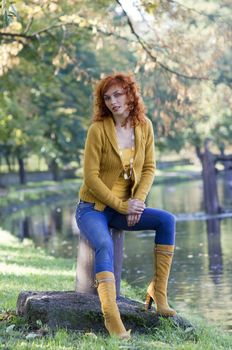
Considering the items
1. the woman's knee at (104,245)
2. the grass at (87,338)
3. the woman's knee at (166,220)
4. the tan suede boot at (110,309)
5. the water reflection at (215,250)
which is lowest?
the water reflection at (215,250)

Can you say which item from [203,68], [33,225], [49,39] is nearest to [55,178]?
[33,225]

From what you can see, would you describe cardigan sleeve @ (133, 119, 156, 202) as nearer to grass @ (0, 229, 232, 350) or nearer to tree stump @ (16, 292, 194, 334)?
tree stump @ (16, 292, 194, 334)

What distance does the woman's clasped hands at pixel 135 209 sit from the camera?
7.13 meters

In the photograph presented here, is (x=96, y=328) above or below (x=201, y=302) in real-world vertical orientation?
above

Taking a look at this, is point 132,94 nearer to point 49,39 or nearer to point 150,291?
point 150,291

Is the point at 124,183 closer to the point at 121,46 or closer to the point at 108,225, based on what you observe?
the point at 108,225

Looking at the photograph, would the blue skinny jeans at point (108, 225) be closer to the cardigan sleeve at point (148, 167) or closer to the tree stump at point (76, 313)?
the cardigan sleeve at point (148, 167)

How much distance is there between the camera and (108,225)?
740cm

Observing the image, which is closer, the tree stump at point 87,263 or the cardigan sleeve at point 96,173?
the cardigan sleeve at point 96,173

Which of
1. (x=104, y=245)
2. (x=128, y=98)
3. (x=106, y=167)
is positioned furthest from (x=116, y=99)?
(x=104, y=245)

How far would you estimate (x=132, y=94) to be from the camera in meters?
7.37

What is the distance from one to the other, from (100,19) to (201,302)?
5.83 metres

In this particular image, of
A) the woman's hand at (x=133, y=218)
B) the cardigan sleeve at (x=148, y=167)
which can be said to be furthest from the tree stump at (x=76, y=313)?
the cardigan sleeve at (x=148, y=167)

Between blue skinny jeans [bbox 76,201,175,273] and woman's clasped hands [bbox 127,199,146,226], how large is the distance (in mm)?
67
